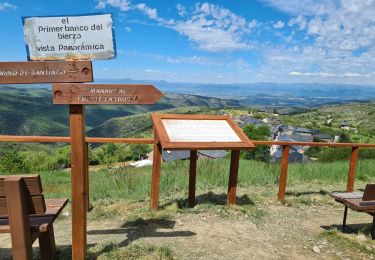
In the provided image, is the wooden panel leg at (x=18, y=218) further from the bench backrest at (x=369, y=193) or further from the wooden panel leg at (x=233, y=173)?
the bench backrest at (x=369, y=193)

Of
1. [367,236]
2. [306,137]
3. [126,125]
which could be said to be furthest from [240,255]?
[126,125]

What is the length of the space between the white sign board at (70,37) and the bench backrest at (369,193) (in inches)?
131

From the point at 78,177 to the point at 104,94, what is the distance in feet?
2.63

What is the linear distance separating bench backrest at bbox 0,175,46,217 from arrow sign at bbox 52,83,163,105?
789 mm

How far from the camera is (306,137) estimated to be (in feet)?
223

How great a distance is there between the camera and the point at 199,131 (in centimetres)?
507

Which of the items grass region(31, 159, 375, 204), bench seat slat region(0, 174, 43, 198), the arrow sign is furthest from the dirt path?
the arrow sign

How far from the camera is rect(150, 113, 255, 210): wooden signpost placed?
467cm

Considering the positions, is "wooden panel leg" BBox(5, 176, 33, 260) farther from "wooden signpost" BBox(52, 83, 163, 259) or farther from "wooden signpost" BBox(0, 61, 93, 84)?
"wooden signpost" BBox(0, 61, 93, 84)

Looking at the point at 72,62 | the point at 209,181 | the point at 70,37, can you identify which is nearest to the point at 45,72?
the point at 72,62

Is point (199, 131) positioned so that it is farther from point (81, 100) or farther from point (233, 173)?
point (81, 100)

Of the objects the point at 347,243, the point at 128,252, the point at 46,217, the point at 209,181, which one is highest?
the point at 46,217

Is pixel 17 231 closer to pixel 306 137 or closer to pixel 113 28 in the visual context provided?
pixel 113 28

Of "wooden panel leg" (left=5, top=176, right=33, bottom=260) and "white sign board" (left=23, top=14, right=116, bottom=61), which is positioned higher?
"white sign board" (left=23, top=14, right=116, bottom=61)
